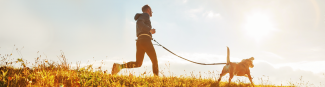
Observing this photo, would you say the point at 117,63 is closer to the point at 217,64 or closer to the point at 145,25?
the point at 145,25

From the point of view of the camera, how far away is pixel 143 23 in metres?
5.40

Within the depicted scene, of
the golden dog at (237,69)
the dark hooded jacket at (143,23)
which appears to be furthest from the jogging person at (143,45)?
the golden dog at (237,69)

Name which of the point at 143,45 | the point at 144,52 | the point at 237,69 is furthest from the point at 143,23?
the point at 237,69

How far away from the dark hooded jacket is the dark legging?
198 millimetres

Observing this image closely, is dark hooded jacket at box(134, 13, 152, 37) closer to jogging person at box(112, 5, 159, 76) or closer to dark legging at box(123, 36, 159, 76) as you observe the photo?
jogging person at box(112, 5, 159, 76)

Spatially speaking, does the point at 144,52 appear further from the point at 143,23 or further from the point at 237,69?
the point at 237,69

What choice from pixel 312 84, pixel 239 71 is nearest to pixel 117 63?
pixel 239 71

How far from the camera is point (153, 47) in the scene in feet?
17.9

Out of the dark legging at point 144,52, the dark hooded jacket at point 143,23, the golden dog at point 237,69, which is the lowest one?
the golden dog at point 237,69

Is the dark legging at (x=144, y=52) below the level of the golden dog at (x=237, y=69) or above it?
→ above

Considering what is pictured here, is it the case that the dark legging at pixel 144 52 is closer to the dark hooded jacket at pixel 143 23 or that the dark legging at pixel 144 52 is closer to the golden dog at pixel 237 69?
the dark hooded jacket at pixel 143 23

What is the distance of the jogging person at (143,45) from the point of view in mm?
5348

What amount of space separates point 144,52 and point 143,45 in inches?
12.1

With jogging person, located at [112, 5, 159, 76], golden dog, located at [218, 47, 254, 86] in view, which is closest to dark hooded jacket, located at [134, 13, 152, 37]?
jogging person, located at [112, 5, 159, 76]
